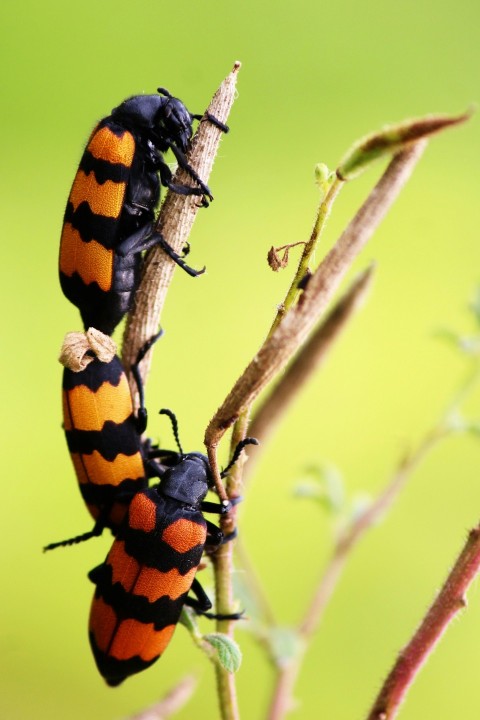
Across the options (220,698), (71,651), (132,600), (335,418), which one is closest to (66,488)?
(71,651)

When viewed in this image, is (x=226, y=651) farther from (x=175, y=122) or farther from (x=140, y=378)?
(x=175, y=122)

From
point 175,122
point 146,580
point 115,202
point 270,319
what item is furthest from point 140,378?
point 270,319

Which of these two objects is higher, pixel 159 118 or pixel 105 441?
pixel 159 118

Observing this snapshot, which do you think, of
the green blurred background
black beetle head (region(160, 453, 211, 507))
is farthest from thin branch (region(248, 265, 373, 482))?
the green blurred background

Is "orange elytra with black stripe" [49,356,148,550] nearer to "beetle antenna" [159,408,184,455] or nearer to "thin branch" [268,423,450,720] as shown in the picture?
"beetle antenna" [159,408,184,455]

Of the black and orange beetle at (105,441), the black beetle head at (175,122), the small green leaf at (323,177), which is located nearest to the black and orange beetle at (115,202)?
the black beetle head at (175,122)

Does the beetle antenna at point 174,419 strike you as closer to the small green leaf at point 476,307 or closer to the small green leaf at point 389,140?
the small green leaf at point 476,307

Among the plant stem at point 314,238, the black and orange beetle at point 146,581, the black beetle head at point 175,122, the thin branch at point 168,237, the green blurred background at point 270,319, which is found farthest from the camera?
the green blurred background at point 270,319
